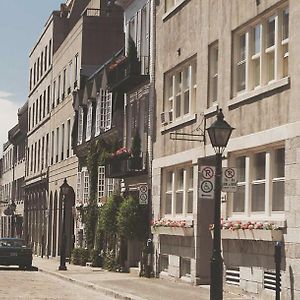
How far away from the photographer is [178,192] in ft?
83.5

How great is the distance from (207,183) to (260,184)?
282 centimetres

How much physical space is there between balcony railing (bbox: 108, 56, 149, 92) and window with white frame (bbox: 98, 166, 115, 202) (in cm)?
425

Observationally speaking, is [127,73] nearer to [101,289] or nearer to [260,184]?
[101,289]

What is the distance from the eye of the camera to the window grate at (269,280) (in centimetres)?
1811

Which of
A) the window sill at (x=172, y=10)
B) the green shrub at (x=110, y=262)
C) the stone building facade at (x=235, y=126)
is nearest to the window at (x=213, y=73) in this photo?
the stone building facade at (x=235, y=126)

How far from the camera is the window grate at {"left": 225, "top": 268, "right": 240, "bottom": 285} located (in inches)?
798

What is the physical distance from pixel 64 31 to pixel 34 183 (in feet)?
38.3

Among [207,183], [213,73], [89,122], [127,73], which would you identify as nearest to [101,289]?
[213,73]

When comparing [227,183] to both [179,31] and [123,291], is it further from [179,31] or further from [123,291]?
[179,31]

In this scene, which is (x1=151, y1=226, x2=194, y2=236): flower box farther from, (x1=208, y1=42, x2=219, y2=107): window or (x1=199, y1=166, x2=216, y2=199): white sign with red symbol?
(x1=199, y1=166, x2=216, y2=199): white sign with red symbol

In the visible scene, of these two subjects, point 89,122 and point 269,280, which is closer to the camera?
point 269,280

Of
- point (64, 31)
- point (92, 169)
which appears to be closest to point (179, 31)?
point (92, 169)

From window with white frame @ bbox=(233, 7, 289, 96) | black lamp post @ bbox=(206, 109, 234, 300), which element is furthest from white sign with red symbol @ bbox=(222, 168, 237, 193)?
window with white frame @ bbox=(233, 7, 289, 96)

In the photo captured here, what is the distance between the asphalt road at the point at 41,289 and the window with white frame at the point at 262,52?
6424mm
